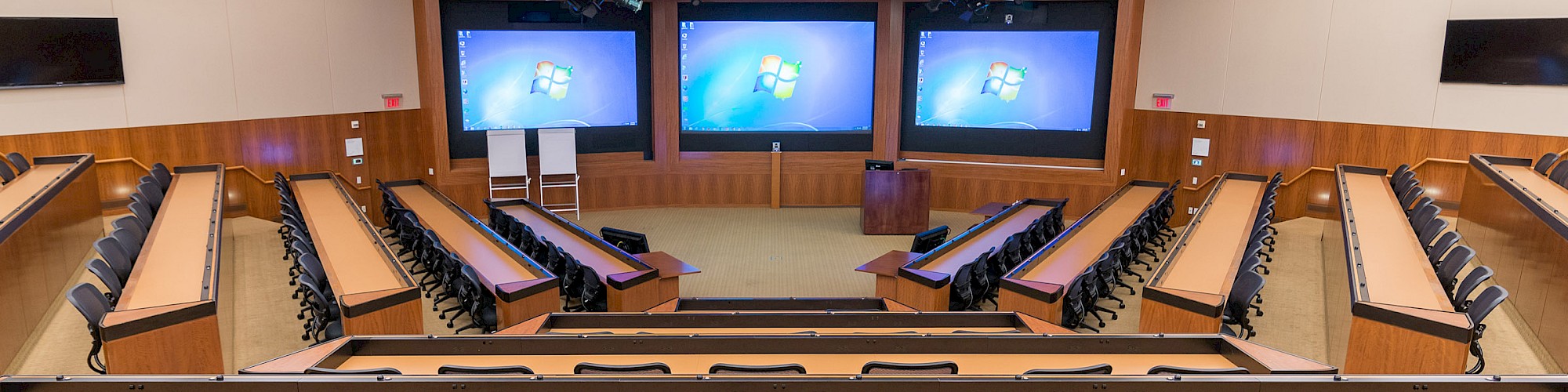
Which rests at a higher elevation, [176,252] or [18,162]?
[18,162]

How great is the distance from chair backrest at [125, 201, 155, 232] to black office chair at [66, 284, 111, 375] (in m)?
2.42

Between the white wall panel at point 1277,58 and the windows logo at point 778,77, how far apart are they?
555 centimetres

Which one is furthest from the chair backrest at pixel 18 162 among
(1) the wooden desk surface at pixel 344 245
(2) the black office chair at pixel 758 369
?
(2) the black office chair at pixel 758 369

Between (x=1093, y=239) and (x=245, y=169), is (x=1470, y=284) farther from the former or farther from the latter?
(x=245, y=169)

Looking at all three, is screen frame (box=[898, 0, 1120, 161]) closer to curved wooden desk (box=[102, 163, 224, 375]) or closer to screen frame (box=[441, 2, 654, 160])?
screen frame (box=[441, 2, 654, 160])

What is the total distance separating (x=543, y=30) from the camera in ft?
37.8

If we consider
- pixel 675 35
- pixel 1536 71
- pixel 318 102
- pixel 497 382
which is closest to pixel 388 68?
pixel 318 102

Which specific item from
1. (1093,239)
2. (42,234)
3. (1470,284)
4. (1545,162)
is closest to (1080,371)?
(1470,284)

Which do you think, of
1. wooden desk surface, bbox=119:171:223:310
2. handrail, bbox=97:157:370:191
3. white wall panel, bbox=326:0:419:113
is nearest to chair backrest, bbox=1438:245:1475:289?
wooden desk surface, bbox=119:171:223:310

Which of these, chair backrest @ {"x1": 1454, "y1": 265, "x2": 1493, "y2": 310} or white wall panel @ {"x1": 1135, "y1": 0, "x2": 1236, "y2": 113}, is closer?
chair backrest @ {"x1": 1454, "y1": 265, "x2": 1493, "y2": 310}

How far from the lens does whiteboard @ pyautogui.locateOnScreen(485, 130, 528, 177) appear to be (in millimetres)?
11250

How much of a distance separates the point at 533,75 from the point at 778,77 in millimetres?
3321

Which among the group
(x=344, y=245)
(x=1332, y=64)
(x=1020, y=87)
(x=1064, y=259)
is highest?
(x=1332, y=64)

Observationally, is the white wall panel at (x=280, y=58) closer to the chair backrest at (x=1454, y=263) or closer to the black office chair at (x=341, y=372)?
the black office chair at (x=341, y=372)
